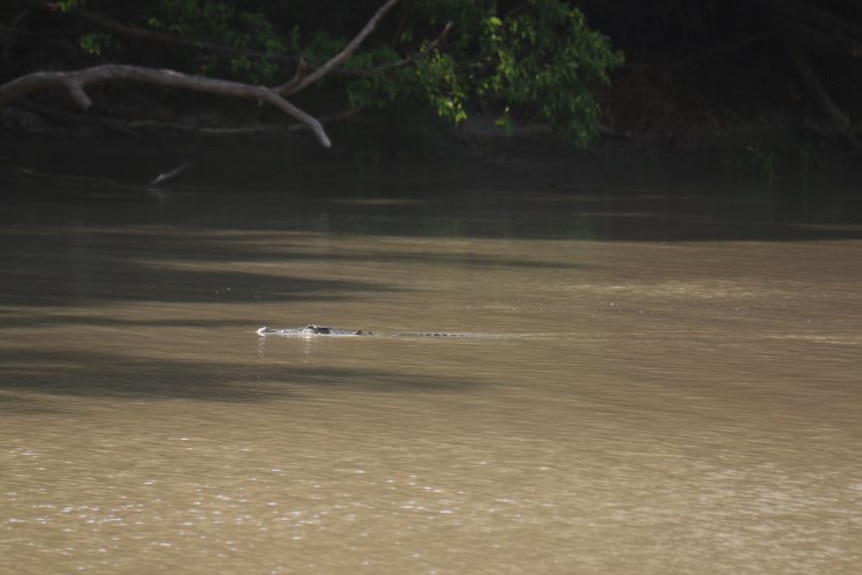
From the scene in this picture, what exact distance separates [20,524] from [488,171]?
17478 millimetres

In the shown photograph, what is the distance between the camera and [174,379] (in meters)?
6.38

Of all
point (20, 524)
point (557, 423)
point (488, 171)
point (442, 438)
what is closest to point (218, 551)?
point (20, 524)

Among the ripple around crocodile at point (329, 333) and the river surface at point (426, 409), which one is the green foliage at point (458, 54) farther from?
the ripple around crocodile at point (329, 333)

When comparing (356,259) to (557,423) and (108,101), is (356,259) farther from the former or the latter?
(108,101)

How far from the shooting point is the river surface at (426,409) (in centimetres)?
425

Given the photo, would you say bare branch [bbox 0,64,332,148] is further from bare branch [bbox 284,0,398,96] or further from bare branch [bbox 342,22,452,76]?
bare branch [bbox 342,22,452,76]

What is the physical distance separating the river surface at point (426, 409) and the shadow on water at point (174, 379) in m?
0.02

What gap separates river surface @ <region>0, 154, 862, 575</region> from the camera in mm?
4250

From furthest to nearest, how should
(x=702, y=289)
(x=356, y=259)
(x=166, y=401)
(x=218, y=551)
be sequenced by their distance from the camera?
(x=356, y=259), (x=702, y=289), (x=166, y=401), (x=218, y=551)

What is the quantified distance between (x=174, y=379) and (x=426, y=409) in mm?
990

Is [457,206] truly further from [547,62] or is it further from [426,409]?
[426,409]

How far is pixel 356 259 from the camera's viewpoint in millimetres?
11234

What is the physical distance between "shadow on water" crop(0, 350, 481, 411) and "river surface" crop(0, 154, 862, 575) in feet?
0.07

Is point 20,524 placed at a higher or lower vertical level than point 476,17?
lower
